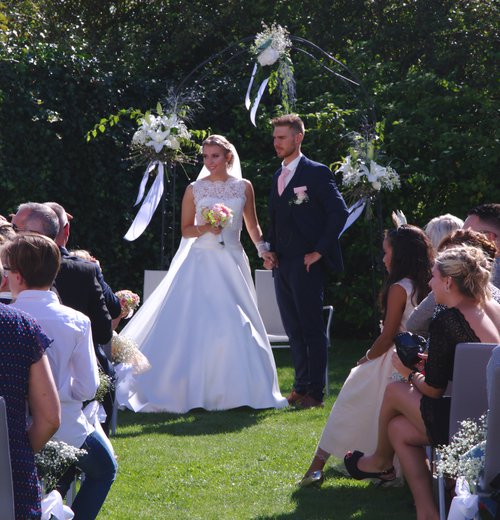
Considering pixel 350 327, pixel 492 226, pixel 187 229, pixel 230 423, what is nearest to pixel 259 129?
pixel 350 327

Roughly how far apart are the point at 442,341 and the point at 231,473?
188 cm

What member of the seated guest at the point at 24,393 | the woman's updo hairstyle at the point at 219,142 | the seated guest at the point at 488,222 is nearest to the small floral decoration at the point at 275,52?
the woman's updo hairstyle at the point at 219,142

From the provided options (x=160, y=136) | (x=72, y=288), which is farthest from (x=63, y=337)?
(x=160, y=136)

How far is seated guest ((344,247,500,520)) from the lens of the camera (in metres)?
4.27

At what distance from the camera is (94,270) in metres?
4.94

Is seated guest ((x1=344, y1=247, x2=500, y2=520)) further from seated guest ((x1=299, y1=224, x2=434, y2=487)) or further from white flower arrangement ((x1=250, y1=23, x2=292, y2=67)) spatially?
white flower arrangement ((x1=250, y1=23, x2=292, y2=67))

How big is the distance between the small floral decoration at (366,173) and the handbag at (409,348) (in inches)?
148

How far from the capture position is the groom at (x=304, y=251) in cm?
745

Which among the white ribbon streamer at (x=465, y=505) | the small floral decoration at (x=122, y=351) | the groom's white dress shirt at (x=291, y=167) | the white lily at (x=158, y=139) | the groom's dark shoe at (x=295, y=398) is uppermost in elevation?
the white lily at (x=158, y=139)

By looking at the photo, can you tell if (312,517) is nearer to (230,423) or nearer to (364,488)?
(364,488)

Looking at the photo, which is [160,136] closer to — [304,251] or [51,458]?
[304,251]

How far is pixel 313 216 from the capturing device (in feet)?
24.6

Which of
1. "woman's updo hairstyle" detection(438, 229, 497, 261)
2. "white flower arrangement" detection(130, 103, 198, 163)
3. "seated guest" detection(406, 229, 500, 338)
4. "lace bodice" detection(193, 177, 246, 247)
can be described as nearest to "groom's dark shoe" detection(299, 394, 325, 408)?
"lace bodice" detection(193, 177, 246, 247)

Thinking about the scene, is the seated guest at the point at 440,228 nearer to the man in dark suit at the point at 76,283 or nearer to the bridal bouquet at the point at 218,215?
the man in dark suit at the point at 76,283
